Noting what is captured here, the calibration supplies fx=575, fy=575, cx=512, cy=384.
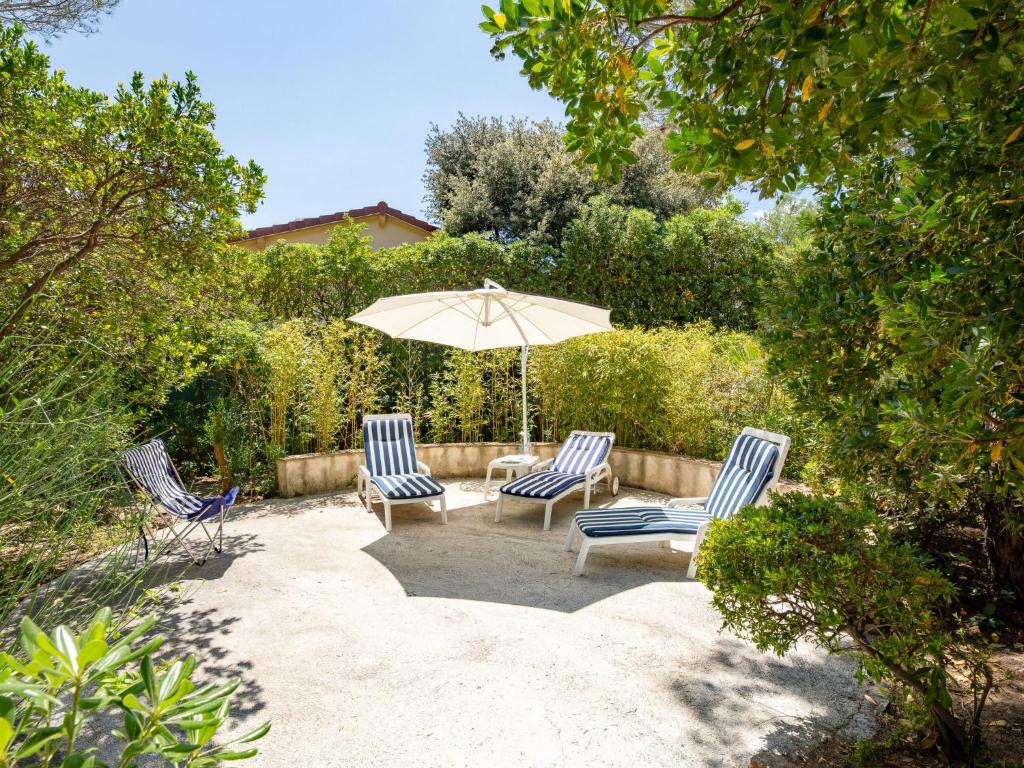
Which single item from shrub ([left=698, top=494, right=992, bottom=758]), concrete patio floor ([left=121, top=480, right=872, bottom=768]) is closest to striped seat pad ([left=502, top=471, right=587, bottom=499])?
concrete patio floor ([left=121, top=480, right=872, bottom=768])

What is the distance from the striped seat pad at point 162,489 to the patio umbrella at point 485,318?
239 cm

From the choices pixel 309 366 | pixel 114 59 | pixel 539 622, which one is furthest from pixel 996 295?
pixel 114 59

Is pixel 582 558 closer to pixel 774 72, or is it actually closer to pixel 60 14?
pixel 774 72

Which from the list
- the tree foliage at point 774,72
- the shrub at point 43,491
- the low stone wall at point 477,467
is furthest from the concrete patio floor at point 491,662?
the tree foliage at point 774,72

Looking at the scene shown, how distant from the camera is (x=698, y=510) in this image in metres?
5.48

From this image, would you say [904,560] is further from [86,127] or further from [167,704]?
[86,127]

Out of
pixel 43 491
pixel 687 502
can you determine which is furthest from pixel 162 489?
pixel 687 502

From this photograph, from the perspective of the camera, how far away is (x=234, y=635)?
12.4ft

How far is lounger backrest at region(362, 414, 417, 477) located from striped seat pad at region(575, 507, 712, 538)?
2.73m

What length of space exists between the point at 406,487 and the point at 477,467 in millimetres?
2395

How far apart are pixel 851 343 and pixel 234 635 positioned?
405 centimetres

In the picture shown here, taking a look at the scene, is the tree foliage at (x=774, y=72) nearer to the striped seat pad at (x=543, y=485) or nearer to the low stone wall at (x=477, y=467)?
the striped seat pad at (x=543, y=485)

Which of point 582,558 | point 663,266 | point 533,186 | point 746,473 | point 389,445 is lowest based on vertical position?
point 582,558

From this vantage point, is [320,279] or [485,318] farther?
[320,279]
